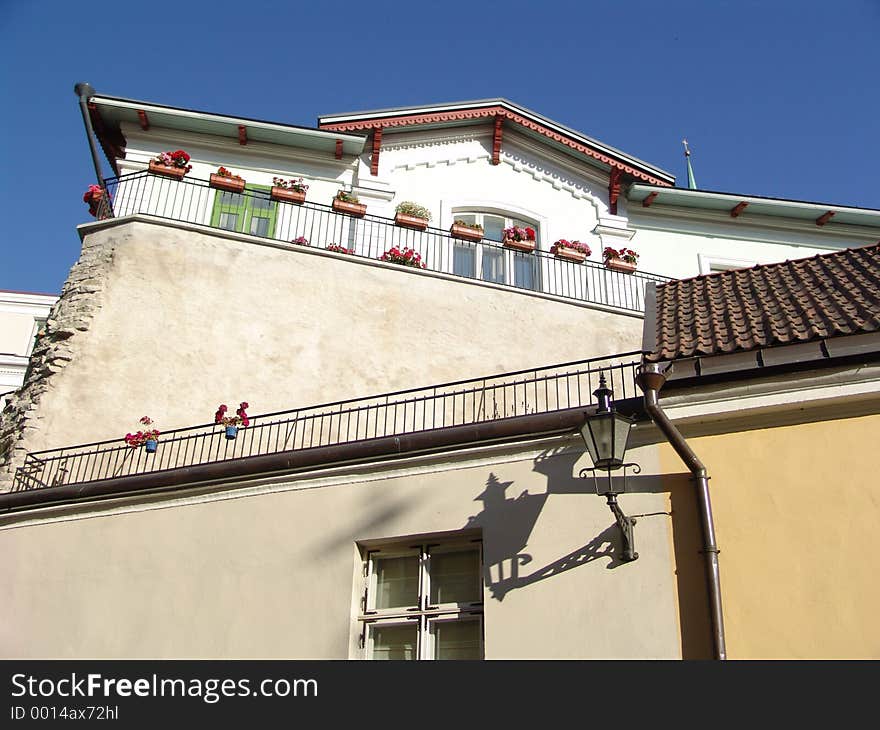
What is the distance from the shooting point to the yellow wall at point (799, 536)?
576cm

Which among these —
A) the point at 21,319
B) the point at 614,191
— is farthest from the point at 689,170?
the point at 21,319

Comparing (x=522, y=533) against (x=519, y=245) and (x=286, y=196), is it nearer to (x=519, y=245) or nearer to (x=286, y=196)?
(x=519, y=245)

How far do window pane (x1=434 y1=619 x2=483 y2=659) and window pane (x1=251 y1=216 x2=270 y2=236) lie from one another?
31.8 ft

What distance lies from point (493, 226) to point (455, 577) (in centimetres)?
Result: 1110

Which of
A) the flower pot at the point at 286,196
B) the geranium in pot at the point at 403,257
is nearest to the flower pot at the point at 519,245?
the geranium in pot at the point at 403,257

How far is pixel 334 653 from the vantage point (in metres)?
7.02

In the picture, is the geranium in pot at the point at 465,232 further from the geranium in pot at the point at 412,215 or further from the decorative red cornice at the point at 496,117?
the decorative red cornice at the point at 496,117

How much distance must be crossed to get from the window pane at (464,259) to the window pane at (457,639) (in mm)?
8841

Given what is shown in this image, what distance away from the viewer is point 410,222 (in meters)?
15.2

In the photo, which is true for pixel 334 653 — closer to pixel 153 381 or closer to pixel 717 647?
pixel 717 647

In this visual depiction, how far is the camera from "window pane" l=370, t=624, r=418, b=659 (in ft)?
23.4

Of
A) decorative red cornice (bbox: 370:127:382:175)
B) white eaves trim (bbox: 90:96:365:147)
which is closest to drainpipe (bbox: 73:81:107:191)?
white eaves trim (bbox: 90:96:365:147)

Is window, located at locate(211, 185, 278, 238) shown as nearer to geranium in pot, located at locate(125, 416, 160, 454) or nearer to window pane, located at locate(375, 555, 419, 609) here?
geranium in pot, located at locate(125, 416, 160, 454)

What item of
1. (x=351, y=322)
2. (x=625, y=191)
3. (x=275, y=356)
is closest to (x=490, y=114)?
(x=625, y=191)
